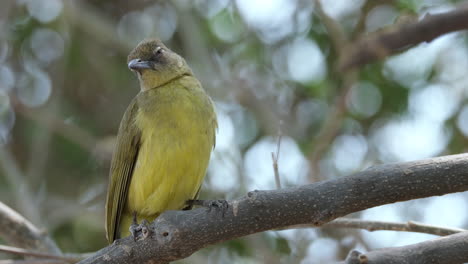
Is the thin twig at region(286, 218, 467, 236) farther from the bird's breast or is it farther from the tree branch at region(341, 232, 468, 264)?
the bird's breast

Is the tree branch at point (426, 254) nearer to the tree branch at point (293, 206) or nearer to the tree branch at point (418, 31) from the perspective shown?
the tree branch at point (293, 206)

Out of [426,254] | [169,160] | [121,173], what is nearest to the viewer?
[426,254]

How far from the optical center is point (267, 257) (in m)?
4.72

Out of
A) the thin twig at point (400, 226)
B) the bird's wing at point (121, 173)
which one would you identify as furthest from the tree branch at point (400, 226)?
the bird's wing at point (121, 173)

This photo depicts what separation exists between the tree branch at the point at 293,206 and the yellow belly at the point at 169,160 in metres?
0.85

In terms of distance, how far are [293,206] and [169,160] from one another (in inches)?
48.5

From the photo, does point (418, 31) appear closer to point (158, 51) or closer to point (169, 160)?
point (169, 160)

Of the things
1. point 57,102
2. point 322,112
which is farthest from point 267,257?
point 57,102

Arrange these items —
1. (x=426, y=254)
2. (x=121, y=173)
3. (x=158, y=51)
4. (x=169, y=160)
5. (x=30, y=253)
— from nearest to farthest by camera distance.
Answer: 1. (x=426, y=254)
2. (x=30, y=253)
3. (x=169, y=160)
4. (x=121, y=173)
5. (x=158, y=51)

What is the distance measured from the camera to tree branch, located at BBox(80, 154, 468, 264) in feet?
8.72

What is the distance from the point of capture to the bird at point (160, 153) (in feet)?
12.5

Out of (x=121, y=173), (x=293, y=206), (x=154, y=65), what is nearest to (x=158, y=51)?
(x=154, y=65)

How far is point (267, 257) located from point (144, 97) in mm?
1477

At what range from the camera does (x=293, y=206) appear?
2738 mm
